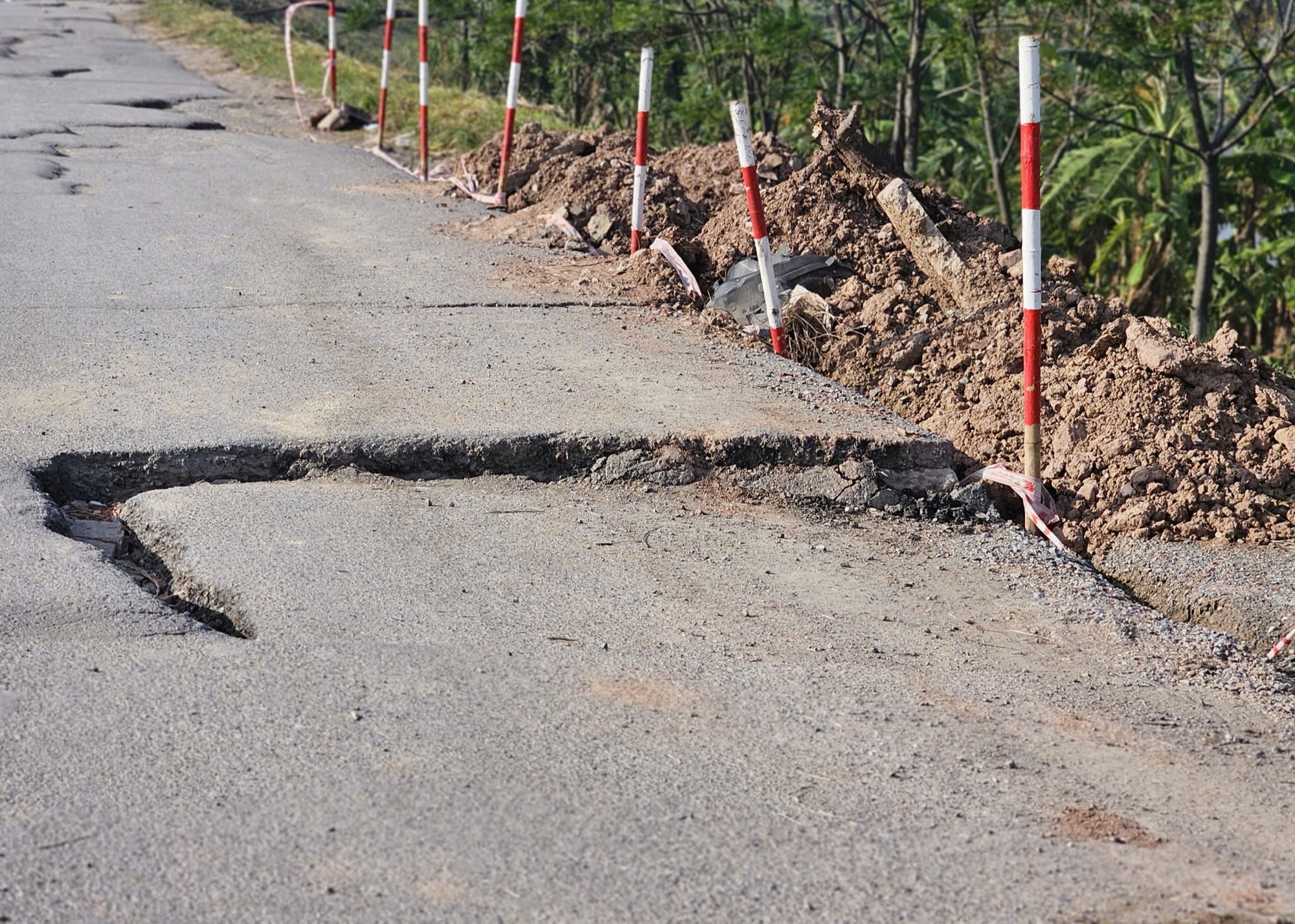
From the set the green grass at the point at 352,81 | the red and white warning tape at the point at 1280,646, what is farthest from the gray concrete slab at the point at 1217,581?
the green grass at the point at 352,81

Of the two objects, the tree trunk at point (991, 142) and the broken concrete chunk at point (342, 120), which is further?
the tree trunk at point (991, 142)

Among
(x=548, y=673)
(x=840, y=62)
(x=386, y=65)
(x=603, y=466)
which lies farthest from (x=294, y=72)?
(x=548, y=673)

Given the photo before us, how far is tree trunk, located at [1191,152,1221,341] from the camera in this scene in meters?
14.8

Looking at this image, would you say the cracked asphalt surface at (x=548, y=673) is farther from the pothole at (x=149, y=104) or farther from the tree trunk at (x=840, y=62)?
the tree trunk at (x=840, y=62)

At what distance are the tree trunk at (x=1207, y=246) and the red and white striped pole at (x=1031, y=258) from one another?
1072 cm

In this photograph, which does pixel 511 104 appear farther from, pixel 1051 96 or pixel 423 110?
pixel 1051 96

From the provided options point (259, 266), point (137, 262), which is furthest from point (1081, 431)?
point (137, 262)

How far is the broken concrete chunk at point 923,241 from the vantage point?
6566 mm

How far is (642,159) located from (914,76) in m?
8.56

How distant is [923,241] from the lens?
6.85 m

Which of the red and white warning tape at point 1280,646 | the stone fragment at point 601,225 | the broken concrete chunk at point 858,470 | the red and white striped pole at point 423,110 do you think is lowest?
the red and white warning tape at point 1280,646

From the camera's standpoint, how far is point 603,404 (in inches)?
213

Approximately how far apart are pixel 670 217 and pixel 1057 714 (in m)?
5.41

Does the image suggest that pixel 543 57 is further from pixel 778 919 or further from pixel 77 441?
pixel 778 919
